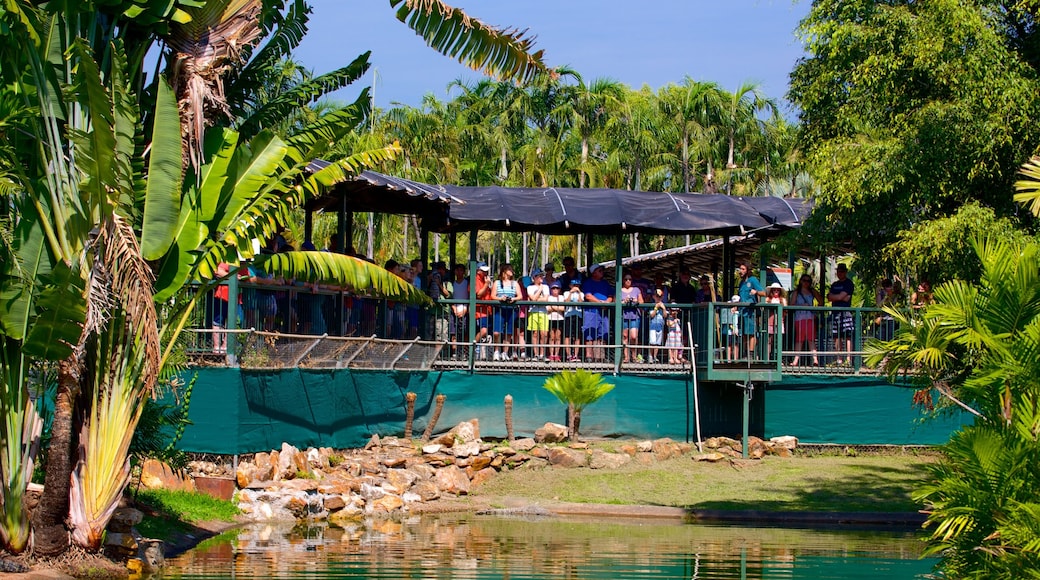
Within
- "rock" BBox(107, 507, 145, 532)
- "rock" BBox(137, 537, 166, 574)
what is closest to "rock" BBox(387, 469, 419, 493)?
"rock" BBox(107, 507, 145, 532)

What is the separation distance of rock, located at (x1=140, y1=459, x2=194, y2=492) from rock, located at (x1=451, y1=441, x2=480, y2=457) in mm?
4869

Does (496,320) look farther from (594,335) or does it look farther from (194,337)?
(194,337)

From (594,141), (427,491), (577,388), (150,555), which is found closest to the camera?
(150,555)

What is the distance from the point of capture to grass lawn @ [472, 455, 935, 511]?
1858cm

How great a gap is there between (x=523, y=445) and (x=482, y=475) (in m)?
1.40

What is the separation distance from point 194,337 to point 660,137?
1508 inches

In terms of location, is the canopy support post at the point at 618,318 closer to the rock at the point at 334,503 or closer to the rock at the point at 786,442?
the rock at the point at 786,442

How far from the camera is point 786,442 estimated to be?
22438 millimetres

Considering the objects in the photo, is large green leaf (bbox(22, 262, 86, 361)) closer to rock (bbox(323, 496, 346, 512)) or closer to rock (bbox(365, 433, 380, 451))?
rock (bbox(323, 496, 346, 512))

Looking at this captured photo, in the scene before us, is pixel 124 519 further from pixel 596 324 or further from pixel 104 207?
pixel 596 324

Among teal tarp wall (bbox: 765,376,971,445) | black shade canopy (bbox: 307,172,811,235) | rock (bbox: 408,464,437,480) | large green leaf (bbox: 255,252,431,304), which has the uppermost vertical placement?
black shade canopy (bbox: 307,172,811,235)

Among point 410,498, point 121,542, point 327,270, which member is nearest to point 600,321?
point 410,498

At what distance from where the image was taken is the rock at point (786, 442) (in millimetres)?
22391

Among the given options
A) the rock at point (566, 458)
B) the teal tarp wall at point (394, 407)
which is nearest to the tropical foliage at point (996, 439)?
the teal tarp wall at point (394, 407)
